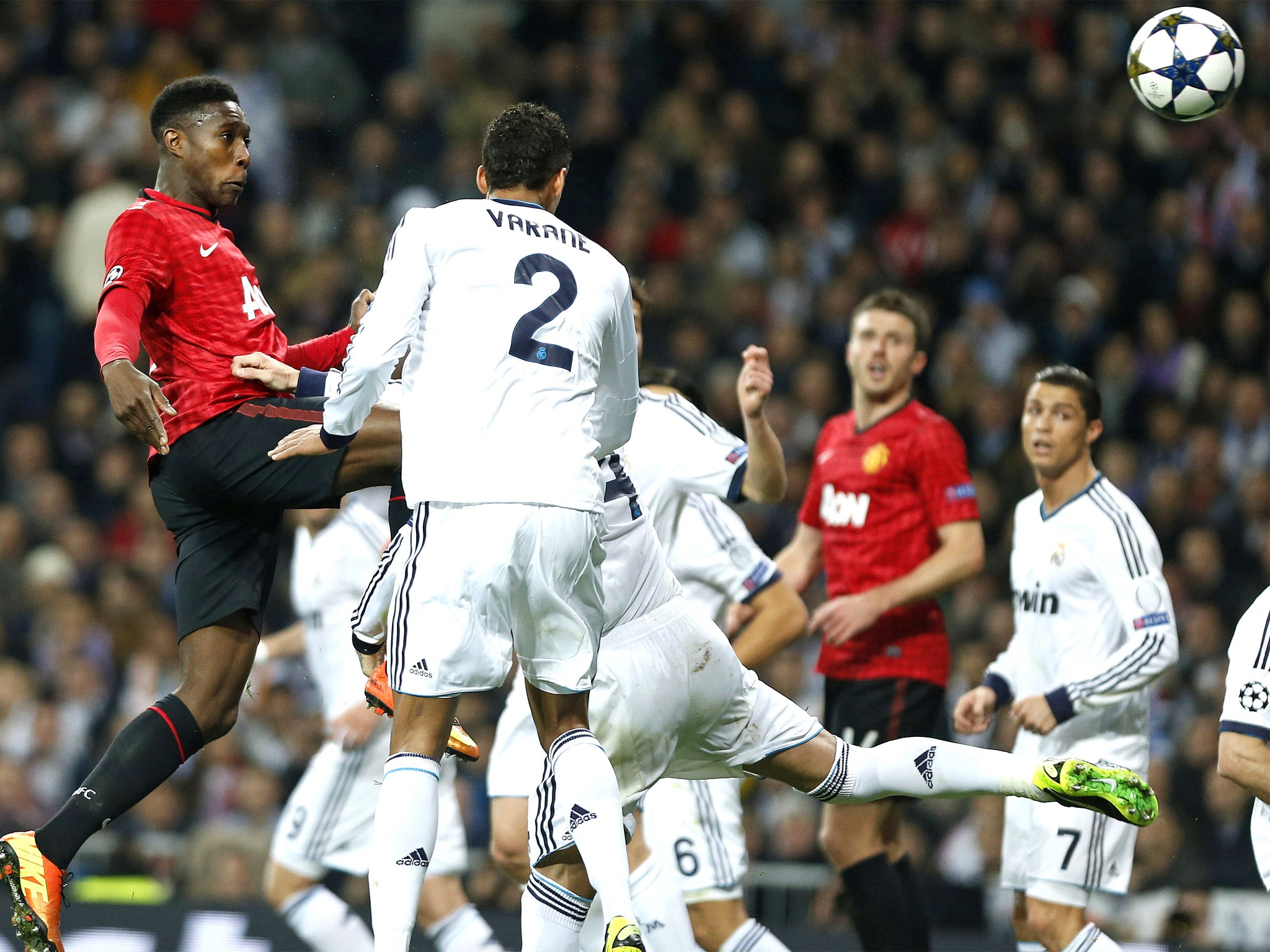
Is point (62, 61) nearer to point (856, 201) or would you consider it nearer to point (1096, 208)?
point (856, 201)

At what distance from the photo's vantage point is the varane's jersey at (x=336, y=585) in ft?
23.9

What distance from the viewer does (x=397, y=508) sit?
5121 millimetres

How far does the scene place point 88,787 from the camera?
4.95m

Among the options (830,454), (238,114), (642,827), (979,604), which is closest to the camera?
(238,114)

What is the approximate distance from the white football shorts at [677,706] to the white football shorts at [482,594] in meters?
0.37

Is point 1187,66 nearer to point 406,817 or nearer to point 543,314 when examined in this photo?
point 543,314

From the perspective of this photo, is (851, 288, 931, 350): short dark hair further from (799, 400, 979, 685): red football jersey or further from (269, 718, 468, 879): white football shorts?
(269, 718, 468, 879): white football shorts

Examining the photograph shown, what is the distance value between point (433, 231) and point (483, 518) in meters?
0.80

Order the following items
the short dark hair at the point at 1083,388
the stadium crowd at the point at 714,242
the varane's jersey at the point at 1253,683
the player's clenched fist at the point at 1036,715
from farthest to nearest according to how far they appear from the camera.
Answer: the stadium crowd at the point at 714,242 < the short dark hair at the point at 1083,388 < the player's clenched fist at the point at 1036,715 < the varane's jersey at the point at 1253,683

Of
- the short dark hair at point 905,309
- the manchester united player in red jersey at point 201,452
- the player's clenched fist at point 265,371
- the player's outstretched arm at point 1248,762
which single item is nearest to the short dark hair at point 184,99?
the manchester united player in red jersey at point 201,452

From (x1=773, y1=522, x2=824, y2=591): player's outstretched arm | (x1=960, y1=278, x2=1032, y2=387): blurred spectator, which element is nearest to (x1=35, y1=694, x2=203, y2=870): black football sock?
(x1=773, y1=522, x2=824, y2=591): player's outstretched arm

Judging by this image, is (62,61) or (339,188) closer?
(339,188)

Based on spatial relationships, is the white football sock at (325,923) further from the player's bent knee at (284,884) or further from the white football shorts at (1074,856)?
the white football shorts at (1074,856)

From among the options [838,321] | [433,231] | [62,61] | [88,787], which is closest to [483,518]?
[433,231]
